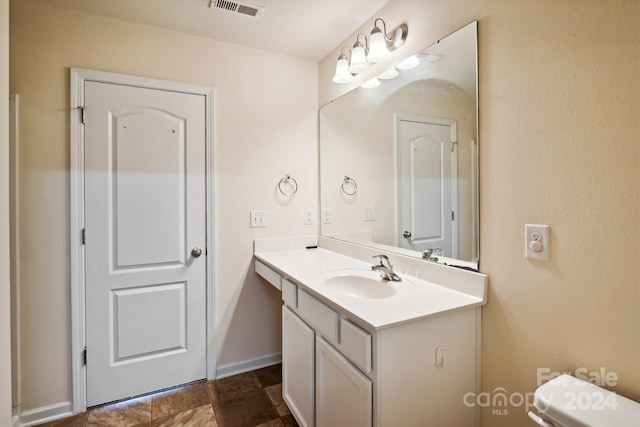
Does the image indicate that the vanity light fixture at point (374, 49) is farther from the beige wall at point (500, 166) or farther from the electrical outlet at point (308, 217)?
the electrical outlet at point (308, 217)

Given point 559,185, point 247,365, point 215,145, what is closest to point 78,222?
point 215,145

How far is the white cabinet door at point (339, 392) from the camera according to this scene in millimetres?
1100

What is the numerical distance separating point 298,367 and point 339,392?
0.38 m

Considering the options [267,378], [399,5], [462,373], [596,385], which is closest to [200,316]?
[267,378]

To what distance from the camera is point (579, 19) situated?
0.98m

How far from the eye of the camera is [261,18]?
188 centimetres

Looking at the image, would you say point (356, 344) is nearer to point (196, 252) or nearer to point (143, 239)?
point (196, 252)

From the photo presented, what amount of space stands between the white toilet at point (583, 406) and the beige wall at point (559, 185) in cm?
9

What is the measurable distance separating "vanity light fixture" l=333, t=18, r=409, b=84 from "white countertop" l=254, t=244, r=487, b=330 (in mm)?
1175

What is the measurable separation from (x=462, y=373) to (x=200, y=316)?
63.0 inches

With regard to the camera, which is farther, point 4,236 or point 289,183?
point 289,183

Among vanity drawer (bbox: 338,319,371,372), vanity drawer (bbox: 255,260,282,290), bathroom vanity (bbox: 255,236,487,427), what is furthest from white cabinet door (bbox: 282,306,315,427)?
vanity drawer (bbox: 338,319,371,372)

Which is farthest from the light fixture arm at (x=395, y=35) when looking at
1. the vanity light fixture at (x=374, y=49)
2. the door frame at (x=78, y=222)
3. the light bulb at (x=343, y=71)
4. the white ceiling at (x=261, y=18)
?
the door frame at (x=78, y=222)

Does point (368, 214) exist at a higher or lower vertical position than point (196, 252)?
higher
